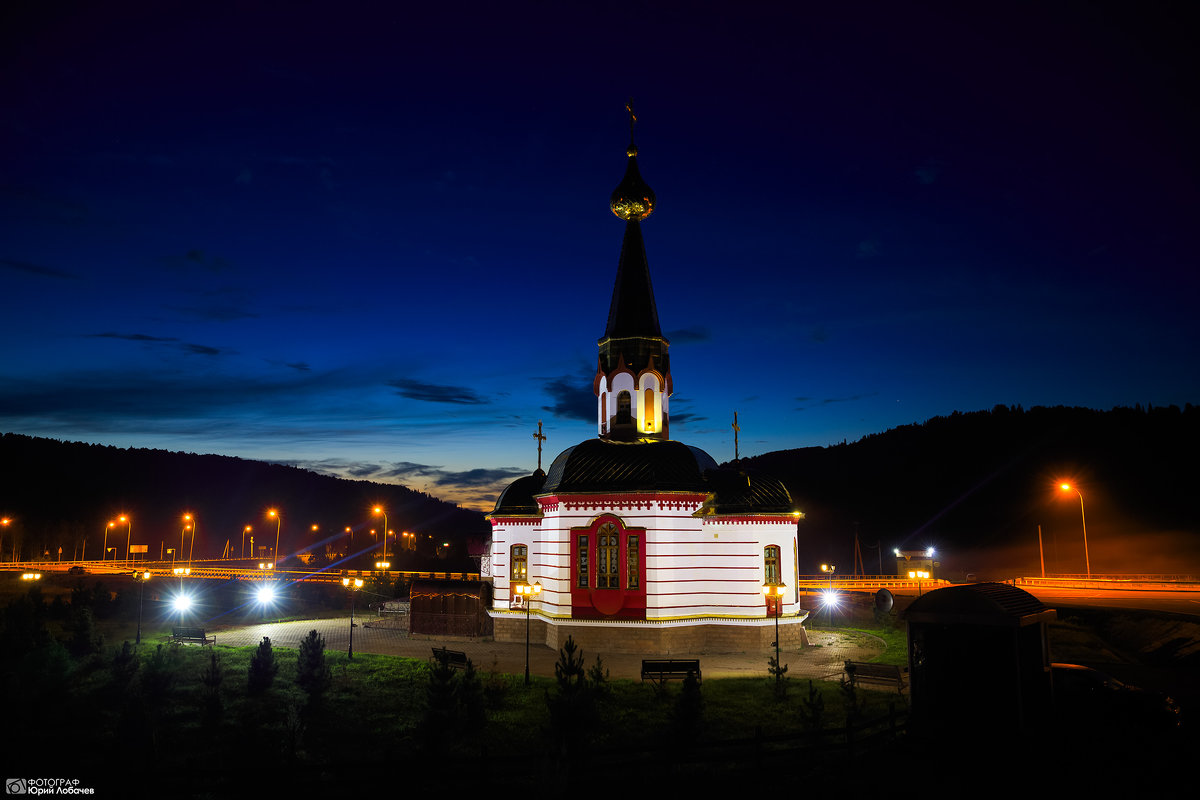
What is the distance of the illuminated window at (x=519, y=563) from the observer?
116ft

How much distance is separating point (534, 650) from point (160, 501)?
475 ft

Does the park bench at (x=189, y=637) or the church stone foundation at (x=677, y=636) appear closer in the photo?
the church stone foundation at (x=677, y=636)

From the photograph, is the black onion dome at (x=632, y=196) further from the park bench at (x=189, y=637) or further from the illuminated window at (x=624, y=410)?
the park bench at (x=189, y=637)

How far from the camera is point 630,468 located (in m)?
30.5

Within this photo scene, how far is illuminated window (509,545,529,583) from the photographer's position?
116ft

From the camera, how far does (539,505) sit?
33.6 m

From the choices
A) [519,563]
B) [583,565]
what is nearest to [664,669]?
[583,565]

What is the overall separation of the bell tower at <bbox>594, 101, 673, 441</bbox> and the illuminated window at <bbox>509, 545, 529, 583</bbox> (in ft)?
21.5

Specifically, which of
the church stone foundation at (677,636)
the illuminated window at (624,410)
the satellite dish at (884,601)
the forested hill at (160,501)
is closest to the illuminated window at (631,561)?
the church stone foundation at (677,636)

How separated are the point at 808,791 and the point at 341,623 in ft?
107

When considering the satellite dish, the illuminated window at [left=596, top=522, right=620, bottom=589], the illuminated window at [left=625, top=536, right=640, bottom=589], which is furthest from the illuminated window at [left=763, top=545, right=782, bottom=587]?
the illuminated window at [left=596, top=522, right=620, bottom=589]

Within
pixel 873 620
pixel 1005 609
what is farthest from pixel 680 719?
pixel 873 620

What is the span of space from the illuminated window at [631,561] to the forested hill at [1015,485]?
6004cm

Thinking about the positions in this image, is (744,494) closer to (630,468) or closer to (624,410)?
(630,468)
